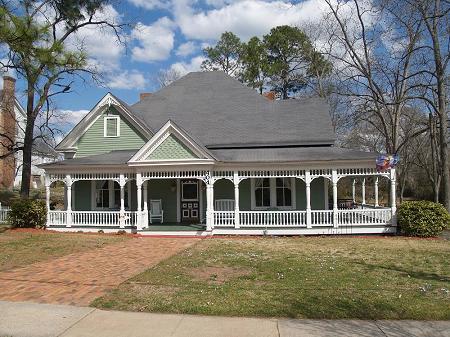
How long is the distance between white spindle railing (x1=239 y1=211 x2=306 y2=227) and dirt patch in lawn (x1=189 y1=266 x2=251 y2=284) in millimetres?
8040

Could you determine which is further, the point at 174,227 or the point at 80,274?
the point at 174,227

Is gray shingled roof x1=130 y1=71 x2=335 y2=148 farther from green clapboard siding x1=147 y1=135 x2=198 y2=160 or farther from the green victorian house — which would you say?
green clapboard siding x1=147 y1=135 x2=198 y2=160

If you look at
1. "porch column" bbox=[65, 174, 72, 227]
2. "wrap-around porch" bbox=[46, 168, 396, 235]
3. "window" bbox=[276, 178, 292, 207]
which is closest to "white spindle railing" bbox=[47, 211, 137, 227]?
"wrap-around porch" bbox=[46, 168, 396, 235]

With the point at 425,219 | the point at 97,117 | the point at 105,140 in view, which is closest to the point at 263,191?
the point at 425,219

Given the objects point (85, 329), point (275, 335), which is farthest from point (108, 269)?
point (275, 335)

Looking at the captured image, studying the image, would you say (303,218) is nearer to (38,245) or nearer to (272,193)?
(272,193)

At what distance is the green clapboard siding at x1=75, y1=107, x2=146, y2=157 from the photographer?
22.6 m

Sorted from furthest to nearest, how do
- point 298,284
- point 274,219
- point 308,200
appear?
point 274,219, point 308,200, point 298,284

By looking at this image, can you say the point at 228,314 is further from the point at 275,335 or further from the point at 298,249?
the point at 298,249

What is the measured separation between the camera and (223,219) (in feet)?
63.9

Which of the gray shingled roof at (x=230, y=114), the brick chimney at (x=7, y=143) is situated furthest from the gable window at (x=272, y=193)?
the brick chimney at (x=7, y=143)

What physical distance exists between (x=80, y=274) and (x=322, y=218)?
12.4 meters

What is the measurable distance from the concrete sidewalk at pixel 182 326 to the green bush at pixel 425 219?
480 inches

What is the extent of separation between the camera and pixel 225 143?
72.6ft
